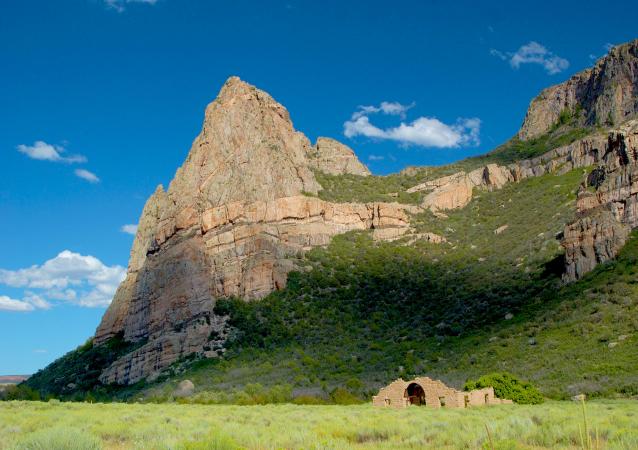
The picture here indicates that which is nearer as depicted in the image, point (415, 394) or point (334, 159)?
point (415, 394)

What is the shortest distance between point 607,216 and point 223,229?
1713 inches

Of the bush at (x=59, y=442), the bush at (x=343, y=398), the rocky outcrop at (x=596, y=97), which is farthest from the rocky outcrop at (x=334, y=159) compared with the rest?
the bush at (x=59, y=442)

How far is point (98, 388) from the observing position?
223 ft

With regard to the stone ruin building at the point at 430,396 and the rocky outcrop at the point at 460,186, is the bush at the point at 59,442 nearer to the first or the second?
the stone ruin building at the point at 430,396

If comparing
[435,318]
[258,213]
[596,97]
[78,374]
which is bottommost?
[78,374]

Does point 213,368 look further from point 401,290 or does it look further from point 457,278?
point 457,278

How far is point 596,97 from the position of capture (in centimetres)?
9700

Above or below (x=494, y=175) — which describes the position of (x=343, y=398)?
below

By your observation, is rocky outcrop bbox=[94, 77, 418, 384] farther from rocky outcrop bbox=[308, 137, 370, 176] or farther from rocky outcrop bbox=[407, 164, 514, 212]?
rocky outcrop bbox=[308, 137, 370, 176]

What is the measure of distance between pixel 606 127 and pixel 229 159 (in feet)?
173

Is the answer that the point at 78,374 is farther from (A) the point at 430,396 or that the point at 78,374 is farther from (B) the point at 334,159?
(A) the point at 430,396

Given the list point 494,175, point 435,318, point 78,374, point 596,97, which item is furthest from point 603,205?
point 78,374

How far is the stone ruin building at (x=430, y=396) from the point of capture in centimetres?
3291

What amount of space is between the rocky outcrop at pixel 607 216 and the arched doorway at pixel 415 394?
2190cm
